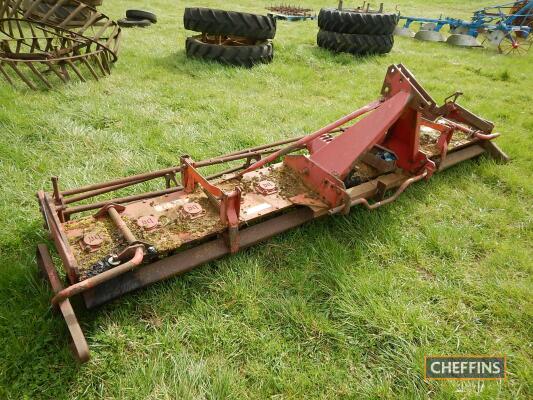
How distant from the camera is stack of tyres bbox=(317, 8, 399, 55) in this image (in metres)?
7.77

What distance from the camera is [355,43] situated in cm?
788

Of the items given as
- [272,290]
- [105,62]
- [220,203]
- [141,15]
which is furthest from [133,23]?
[272,290]

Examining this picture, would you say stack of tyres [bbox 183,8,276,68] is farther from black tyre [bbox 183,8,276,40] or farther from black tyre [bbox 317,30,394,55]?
black tyre [bbox 317,30,394,55]

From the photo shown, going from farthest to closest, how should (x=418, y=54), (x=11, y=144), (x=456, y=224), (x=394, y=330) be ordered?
(x=418, y=54)
(x=11, y=144)
(x=456, y=224)
(x=394, y=330)

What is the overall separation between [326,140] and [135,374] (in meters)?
2.33

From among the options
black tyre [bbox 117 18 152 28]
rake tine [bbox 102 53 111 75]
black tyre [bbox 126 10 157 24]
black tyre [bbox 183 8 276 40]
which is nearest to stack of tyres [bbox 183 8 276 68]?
black tyre [bbox 183 8 276 40]

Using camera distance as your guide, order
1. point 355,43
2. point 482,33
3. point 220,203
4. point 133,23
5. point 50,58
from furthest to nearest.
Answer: point 482,33, point 133,23, point 355,43, point 50,58, point 220,203

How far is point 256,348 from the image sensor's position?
212cm

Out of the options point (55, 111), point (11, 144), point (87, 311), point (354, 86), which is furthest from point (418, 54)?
point (87, 311)

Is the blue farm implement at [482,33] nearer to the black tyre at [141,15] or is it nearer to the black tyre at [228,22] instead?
the black tyre at [228,22]

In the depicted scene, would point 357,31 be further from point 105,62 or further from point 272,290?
point 272,290

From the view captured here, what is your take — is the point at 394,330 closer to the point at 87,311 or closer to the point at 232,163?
the point at 87,311

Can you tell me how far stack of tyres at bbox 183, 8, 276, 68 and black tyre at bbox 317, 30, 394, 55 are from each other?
178 cm

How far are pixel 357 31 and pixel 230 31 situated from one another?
2938mm
